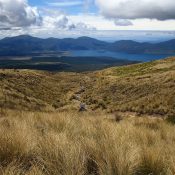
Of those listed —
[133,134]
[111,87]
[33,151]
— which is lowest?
[111,87]

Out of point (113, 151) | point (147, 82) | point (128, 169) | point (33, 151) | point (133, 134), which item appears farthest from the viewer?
point (147, 82)

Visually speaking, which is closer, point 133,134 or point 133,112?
point 133,134

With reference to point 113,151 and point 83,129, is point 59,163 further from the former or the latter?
point 83,129

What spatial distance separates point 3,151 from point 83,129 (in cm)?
305

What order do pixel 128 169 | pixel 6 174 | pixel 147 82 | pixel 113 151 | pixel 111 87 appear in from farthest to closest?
pixel 111 87 → pixel 147 82 → pixel 113 151 → pixel 128 169 → pixel 6 174

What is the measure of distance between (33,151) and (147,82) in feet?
137

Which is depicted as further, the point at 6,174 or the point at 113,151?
the point at 113,151

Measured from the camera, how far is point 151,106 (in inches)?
1206

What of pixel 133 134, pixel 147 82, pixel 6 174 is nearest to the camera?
pixel 6 174

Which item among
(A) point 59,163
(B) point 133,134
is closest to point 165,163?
(A) point 59,163

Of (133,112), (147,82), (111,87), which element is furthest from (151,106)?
(111,87)

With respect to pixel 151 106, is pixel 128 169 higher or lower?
higher

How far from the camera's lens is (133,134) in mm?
7617

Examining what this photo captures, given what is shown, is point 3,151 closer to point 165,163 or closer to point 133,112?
point 165,163
